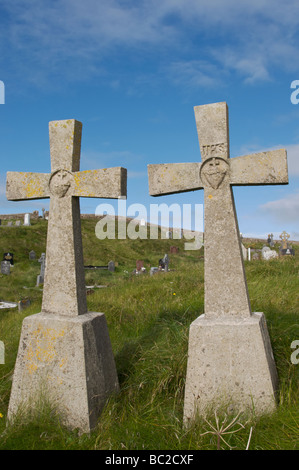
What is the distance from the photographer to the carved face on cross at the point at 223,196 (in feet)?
12.9

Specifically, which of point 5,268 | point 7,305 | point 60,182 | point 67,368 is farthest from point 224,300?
point 5,268

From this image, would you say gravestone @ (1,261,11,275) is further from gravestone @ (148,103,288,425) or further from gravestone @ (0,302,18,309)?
gravestone @ (148,103,288,425)

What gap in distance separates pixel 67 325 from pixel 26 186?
1.77 m

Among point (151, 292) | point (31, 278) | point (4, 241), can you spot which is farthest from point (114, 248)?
point (151, 292)

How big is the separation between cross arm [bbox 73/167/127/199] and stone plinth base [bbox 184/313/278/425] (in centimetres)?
163

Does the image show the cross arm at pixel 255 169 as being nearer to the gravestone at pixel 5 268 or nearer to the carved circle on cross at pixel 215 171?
the carved circle on cross at pixel 215 171

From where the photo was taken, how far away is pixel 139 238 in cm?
3403

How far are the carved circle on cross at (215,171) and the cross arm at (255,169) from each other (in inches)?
3.1

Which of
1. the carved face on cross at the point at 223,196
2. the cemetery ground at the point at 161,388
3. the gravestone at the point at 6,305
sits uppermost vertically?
the carved face on cross at the point at 223,196

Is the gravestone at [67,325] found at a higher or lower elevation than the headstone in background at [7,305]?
higher

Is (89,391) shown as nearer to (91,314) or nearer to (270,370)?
(91,314)

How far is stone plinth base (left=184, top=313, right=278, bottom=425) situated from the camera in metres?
3.72

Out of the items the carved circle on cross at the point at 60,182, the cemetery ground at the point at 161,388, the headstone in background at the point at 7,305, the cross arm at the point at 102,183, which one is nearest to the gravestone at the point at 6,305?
the headstone in background at the point at 7,305

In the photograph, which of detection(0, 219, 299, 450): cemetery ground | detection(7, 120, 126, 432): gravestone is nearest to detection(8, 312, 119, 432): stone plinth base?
detection(7, 120, 126, 432): gravestone
